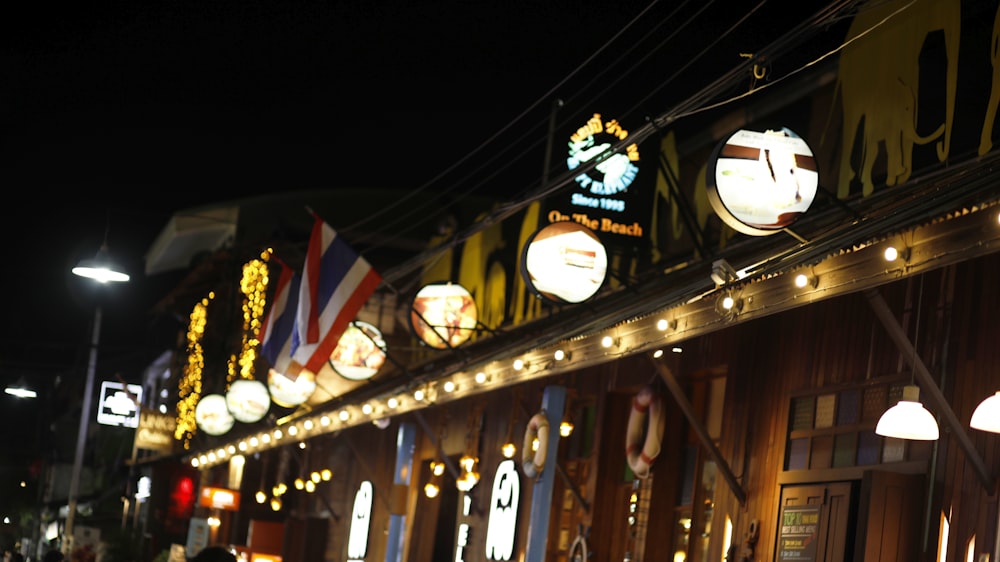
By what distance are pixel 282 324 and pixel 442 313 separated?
437cm

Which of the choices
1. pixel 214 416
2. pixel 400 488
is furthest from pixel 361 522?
pixel 214 416

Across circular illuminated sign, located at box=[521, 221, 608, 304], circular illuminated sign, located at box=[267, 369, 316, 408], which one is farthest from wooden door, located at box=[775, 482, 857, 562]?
circular illuminated sign, located at box=[267, 369, 316, 408]

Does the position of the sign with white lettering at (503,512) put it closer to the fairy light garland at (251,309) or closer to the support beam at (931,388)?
the support beam at (931,388)

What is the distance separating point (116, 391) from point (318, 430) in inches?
1046

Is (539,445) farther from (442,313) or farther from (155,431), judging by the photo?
(155,431)

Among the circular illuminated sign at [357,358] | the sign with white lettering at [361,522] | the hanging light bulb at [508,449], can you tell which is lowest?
the sign with white lettering at [361,522]

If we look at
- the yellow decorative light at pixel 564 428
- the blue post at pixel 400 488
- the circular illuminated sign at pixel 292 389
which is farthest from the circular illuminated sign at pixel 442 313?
the circular illuminated sign at pixel 292 389

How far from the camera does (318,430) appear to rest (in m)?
25.1

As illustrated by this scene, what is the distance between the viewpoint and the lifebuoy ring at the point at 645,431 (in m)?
15.2

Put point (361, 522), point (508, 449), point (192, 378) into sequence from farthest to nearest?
point (192, 378) → point (361, 522) → point (508, 449)

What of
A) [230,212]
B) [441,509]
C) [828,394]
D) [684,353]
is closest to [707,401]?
[684,353]

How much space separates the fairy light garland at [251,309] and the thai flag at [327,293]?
58.4ft

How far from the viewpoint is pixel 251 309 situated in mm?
38406

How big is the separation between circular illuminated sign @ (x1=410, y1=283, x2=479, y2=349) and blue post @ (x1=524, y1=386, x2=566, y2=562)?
1737 millimetres
